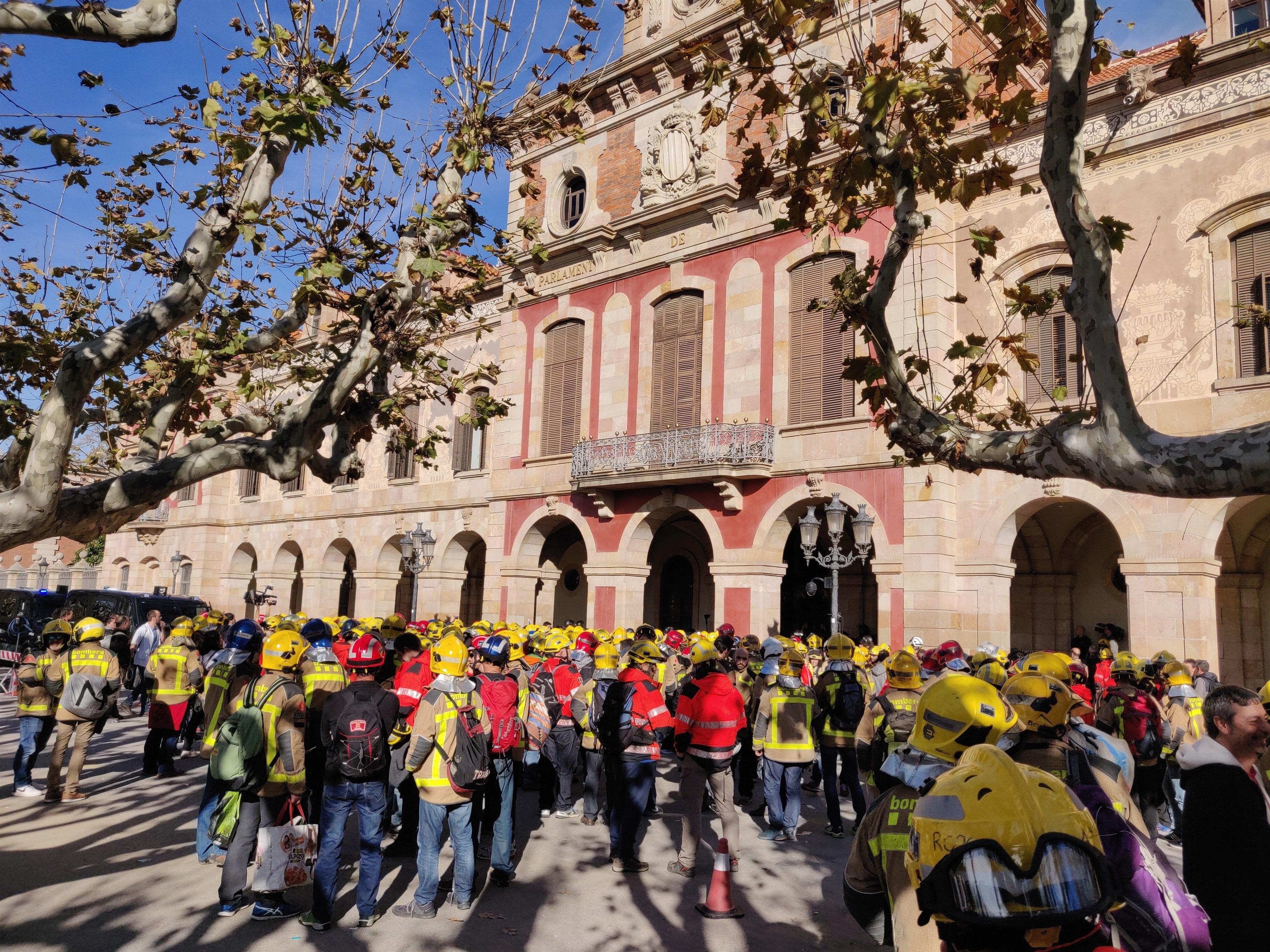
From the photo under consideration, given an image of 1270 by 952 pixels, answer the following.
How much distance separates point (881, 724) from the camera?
20.7 feet

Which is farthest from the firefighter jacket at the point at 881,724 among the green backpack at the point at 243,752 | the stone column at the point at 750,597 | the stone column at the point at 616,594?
the stone column at the point at 616,594

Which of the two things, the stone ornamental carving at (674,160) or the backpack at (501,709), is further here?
the stone ornamental carving at (674,160)

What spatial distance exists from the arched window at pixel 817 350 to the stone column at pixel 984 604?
13.4 feet

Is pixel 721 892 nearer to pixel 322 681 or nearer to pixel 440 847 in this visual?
pixel 440 847

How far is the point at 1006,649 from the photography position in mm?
16125

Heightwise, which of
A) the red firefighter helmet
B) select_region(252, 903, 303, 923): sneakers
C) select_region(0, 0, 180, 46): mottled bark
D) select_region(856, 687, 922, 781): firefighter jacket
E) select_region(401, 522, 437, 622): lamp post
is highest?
select_region(0, 0, 180, 46): mottled bark

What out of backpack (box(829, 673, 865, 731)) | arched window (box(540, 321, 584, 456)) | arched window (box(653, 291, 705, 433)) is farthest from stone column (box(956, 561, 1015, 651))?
arched window (box(540, 321, 584, 456))

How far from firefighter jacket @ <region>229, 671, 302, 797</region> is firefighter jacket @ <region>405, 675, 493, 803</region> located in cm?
79

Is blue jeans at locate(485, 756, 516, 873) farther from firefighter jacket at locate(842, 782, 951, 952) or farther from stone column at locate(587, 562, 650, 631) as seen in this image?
stone column at locate(587, 562, 650, 631)

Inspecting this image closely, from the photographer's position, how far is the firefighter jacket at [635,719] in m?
7.57

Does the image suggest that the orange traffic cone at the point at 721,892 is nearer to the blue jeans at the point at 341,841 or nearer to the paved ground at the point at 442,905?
the paved ground at the point at 442,905

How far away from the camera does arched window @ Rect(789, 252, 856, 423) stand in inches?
734

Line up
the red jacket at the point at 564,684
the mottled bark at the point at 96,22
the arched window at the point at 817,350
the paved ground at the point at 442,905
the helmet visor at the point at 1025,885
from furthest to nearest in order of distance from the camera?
the arched window at the point at 817,350
the red jacket at the point at 564,684
the paved ground at the point at 442,905
the mottled bark at the point at 96,22
the helmet visor at the point at 1025,885

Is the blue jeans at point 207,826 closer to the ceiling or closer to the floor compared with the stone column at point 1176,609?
closer to the floor
